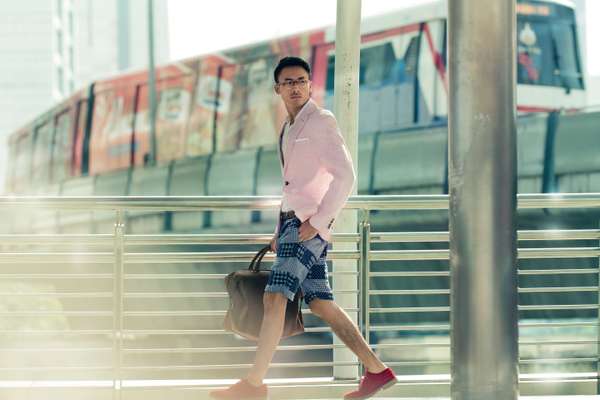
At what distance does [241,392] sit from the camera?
4.98 metres

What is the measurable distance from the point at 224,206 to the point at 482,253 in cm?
255

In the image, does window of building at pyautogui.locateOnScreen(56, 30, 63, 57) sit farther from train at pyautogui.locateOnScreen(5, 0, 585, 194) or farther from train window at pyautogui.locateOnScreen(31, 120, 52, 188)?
train at pyautogui.locateOnScreen(5, 0, 585, 194)

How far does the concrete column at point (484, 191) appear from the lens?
3374 mm

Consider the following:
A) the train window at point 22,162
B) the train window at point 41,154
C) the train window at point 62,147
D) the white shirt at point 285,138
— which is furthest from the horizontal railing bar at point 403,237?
the train window at point 22,162

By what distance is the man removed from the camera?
4793 millimetres

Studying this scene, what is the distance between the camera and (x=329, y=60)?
18.9 m

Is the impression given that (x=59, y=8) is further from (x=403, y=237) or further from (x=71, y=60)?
(x=403, y=237)

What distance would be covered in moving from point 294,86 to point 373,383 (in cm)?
131

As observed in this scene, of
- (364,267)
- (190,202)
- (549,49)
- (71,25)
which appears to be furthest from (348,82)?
Answer: (71,25)

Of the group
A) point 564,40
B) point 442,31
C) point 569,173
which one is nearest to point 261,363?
point 569,173

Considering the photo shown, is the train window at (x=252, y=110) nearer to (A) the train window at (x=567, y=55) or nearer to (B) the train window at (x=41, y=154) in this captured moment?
(A) the train window at (x=567, y=55)

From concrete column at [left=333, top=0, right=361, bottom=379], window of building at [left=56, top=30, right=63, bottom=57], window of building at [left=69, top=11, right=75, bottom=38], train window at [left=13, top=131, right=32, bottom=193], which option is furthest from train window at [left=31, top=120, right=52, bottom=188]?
window of building at [left=69, top=11, right=75, bottom=38]

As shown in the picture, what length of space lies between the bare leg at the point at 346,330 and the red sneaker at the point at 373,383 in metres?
0.04

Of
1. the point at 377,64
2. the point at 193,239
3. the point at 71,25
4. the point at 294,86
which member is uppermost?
the point at 71,25
